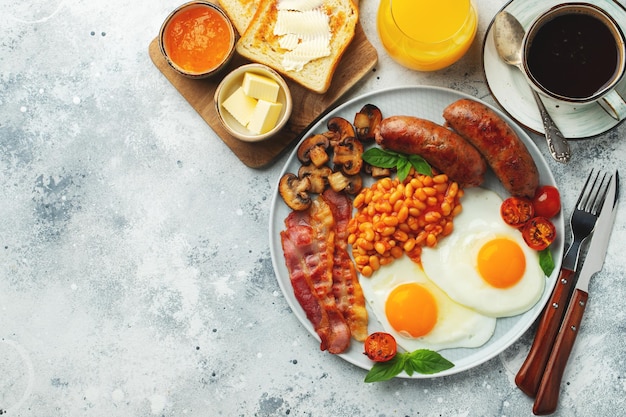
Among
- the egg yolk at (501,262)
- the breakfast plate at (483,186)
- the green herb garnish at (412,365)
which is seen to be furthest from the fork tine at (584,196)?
the green herb garnish at (412,365)

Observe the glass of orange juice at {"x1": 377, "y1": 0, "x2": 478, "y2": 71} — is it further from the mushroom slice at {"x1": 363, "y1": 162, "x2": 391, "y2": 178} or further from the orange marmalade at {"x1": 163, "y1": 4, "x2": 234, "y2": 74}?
the orange marmalade at {"x1": 163, "y1": 4, "x2": 234, "y2": 74}

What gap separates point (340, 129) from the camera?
307 centimetres

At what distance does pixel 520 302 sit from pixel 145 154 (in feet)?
7.08

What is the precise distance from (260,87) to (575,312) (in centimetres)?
198

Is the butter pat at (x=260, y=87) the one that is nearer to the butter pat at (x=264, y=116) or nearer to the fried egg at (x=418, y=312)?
the butter pat at (x=264, y=116)

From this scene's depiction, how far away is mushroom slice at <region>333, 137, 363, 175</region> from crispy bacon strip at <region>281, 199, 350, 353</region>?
0.74ft

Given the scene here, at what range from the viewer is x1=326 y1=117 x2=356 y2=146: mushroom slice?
3059 mm

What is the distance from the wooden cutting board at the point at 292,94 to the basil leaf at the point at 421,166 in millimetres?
556

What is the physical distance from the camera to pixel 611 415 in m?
3.15

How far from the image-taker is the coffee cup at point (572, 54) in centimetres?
274

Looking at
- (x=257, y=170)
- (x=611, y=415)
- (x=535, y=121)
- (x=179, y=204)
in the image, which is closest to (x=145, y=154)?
(x=179, y=204)

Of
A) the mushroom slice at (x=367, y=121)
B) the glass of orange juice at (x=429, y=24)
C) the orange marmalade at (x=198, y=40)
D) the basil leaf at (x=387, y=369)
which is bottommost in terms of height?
the basil leaf at (x=387, y=369)

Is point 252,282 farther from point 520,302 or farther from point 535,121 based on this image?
point 535,121

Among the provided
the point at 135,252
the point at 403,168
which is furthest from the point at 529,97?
the point at 135,252
